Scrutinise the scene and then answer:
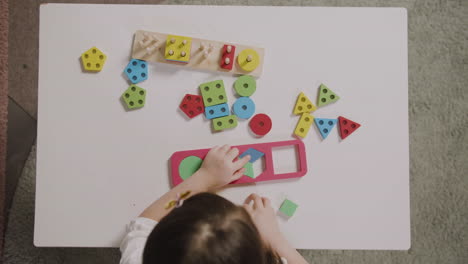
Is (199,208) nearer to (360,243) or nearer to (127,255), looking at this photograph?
(127,255)

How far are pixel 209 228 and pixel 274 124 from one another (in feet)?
0.86

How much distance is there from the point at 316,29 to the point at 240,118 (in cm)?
22

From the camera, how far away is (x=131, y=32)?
706 mm

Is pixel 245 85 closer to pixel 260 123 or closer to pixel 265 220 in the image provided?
pixel 260 123

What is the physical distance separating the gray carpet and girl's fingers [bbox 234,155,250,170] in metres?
0.57

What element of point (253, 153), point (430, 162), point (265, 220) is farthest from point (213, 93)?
point (430, 162)

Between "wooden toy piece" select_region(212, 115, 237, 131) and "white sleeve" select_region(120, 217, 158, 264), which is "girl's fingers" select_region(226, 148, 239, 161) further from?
"white sleeve" select_region(120, 217, 158, 264)

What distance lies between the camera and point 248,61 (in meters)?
0.69

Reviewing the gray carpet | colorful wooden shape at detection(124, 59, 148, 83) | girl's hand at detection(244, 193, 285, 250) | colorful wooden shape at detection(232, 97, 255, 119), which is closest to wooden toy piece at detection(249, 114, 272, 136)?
colorful wooden shape at detection(232, 97, 255, 119)

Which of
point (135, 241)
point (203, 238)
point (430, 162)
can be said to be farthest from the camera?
point (430, 162)

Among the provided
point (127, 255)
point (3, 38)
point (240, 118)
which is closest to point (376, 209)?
point (240, 118)

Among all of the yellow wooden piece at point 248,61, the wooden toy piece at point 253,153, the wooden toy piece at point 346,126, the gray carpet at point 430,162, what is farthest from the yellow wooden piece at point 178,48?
the gray carpet at point 430,162

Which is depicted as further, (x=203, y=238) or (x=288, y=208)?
(x=288, y=208)

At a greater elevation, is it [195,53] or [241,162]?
[195,53]
